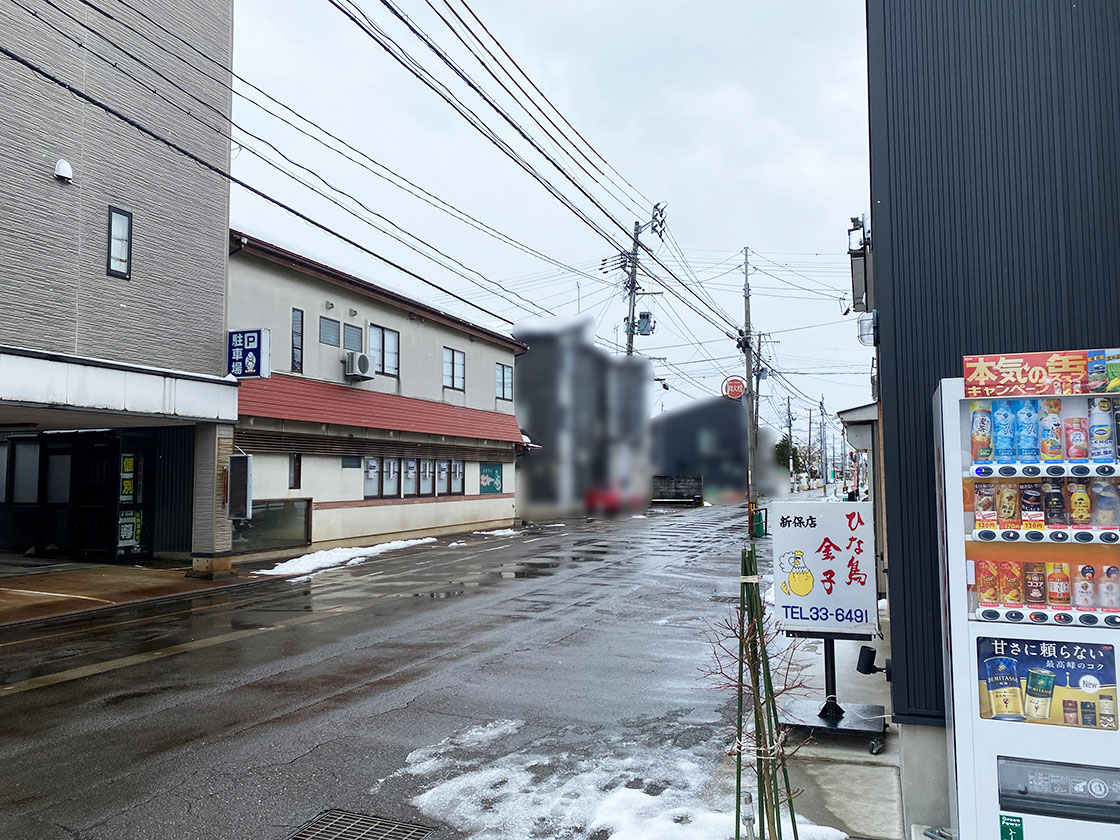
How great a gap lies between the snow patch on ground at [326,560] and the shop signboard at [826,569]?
13.0 m

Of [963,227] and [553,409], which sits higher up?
[963,227]

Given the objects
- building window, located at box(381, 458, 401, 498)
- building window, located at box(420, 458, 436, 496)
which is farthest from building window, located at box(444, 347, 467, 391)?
building window, located at box(381, 458, 401, 498)

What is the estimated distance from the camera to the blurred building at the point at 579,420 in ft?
7.30

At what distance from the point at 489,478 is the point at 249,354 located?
15.1m

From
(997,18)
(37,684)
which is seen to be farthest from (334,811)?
(997,18)

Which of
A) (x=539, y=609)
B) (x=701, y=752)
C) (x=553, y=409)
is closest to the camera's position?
(x=553, y=409)

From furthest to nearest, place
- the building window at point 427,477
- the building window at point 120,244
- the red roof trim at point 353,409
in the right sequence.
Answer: the building window at point 427,477
the red roof trim at point 353,409
the building window at point 120,244

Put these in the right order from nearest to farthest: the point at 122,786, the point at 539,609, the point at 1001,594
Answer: the point at 1001,594, the point at 122,786, the point at 539,609

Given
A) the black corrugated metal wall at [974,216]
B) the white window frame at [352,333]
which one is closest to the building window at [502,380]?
the white window frame at [352,333]

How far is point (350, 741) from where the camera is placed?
6.25 m

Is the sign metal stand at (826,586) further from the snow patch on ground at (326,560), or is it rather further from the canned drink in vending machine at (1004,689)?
the snow patch on ground at (326,560)

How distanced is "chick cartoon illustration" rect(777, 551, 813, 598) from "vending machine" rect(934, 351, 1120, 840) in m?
2.64

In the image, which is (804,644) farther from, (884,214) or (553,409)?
(553,409)

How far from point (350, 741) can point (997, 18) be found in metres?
6.72
